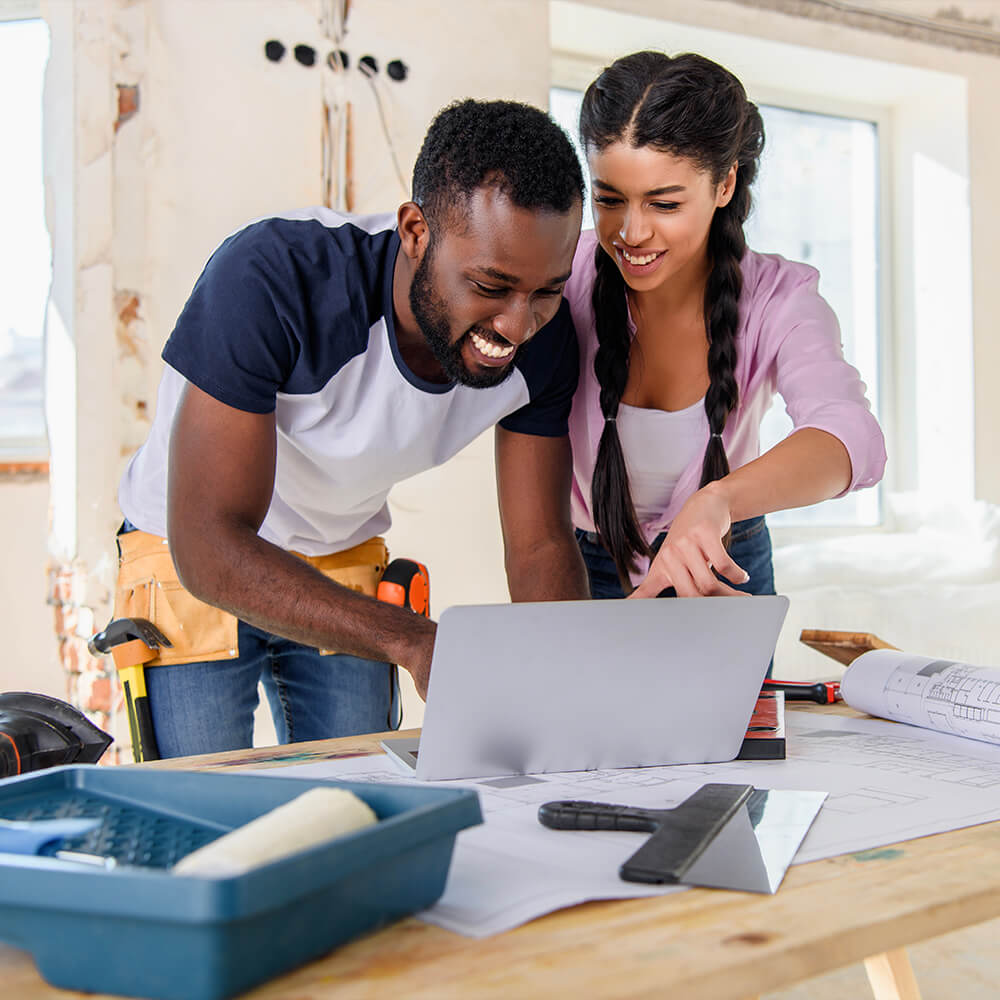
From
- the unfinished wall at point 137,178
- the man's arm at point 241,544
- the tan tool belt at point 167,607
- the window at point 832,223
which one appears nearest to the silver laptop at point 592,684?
the man's arm at point 241,544

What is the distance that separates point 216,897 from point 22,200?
2.88 m

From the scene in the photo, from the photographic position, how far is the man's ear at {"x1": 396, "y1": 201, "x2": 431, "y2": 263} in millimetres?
1310

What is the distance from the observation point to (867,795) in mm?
839

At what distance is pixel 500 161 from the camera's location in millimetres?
1221

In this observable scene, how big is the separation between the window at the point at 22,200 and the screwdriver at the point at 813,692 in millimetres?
2242

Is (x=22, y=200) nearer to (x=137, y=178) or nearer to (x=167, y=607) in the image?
(x=137, y=178)

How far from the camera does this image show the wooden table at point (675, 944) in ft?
1.60

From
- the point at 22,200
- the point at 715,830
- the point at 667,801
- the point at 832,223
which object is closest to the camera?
the point at 715,830

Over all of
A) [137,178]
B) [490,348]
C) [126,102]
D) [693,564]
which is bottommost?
[693,564]

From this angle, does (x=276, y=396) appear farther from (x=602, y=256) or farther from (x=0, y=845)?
(x=0, y=845)

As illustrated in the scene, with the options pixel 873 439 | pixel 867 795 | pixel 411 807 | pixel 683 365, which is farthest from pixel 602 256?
pixel 411 807

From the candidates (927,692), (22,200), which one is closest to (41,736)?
(927,692)

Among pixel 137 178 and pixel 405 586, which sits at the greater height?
pixel 137 178

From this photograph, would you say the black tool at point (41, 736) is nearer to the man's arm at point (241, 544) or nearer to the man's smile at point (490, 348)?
the man's arm at point (241, 544)
